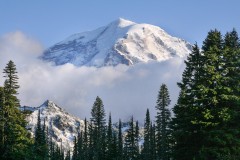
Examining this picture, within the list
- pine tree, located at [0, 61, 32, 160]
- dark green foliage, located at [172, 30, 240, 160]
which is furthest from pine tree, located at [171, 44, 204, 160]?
pine tree, located at [0, 61, 32, 160]

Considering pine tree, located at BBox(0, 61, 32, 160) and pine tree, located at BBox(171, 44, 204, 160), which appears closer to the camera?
pine tree, located at BBox(171, 44, 204, 160)

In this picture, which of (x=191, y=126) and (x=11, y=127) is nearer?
(x=191, y=126)

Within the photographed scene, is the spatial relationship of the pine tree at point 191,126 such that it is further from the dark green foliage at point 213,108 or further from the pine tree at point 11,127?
the pine tree at point 11,127

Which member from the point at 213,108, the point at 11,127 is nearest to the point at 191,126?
the point at 213,108

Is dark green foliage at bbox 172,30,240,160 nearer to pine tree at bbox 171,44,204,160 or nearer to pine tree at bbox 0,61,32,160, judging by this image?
pine tree at bbox 171,44,204,160

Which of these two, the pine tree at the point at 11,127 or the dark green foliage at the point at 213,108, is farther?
the pine tree at the point at 11,127

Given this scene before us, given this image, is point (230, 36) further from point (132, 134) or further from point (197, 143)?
point (132, 134)

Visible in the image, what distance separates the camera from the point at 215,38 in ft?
159

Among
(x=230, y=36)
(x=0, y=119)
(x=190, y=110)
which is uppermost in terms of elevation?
(x=230, y=36)

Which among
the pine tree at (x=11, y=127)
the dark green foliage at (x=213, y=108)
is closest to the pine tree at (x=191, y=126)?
the dark green foliage at (x=213, y=108)

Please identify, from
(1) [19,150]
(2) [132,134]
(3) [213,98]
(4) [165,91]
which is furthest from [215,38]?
(2) [132,134]

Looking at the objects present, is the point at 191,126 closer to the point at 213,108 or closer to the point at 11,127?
the point at 213,108

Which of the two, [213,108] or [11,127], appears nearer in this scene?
[213,108]

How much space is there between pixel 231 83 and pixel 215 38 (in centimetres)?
487
